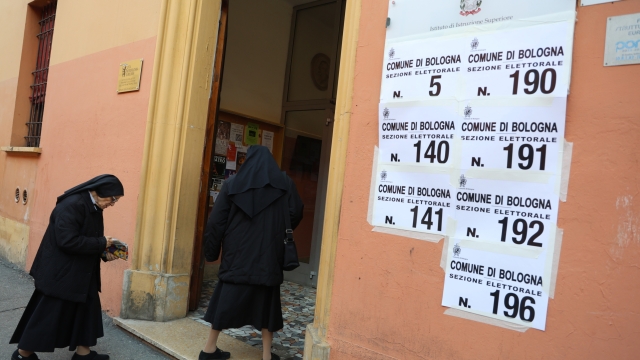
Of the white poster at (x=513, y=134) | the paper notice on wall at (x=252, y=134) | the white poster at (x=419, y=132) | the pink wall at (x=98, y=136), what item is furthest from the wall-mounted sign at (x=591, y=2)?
the paper notice on wall at (x=252, y=134)

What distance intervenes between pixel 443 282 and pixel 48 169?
6.00m

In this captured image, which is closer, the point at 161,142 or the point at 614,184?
the point at 614,184

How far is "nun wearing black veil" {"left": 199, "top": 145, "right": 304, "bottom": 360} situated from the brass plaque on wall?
2.25 m

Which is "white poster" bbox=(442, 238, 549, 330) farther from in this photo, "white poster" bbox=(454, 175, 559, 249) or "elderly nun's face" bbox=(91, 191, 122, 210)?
"elderly nun's face" bbox=(91, 191, 122, 210)

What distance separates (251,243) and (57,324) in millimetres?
1604

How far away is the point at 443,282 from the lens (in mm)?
3096

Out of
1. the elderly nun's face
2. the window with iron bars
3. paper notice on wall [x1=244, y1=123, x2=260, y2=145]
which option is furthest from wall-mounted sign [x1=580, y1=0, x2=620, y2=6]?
the window with iron bars

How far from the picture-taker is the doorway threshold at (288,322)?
4536 mm

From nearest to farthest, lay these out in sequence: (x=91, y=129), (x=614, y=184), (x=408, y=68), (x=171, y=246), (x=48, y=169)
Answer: (x=614, y=184)
(x=408, y=68)
(x=171, y=246)
(x=91, y=129)
(x=48, y=169)

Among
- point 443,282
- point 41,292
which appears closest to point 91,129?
point 41,292

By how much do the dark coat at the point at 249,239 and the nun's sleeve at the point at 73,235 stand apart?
2.77 feet

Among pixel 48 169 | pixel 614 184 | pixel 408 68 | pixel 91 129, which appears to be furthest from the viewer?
pixel 48 169

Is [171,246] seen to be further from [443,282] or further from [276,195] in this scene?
[443,282]

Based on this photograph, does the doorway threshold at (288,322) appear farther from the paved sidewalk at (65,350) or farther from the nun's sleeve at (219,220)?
the nun's sleeve at (219,220)
